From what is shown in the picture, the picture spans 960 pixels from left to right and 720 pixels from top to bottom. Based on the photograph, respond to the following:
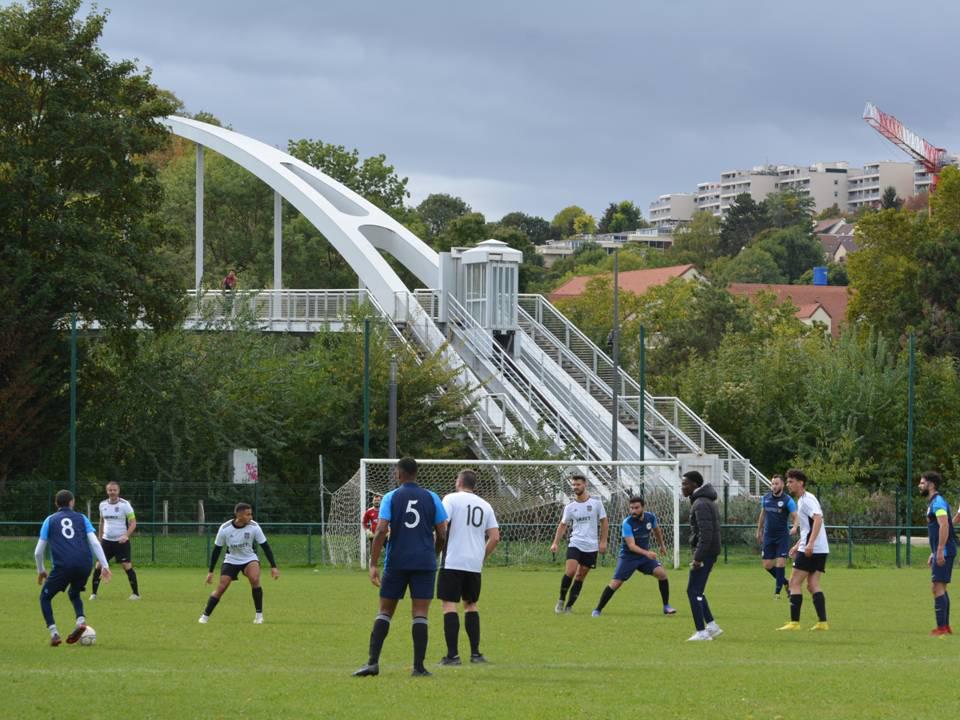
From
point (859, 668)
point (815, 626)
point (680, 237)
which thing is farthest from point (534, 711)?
point (680, 237)

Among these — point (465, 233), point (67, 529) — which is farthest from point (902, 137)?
point (67, 529)

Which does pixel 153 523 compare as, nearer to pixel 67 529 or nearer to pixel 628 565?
pixel 628 565

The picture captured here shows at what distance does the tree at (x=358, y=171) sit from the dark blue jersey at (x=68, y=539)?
216ft

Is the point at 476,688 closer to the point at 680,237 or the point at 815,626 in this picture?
the point at 815,626

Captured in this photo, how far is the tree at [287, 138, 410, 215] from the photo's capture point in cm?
8175

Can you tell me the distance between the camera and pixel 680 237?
19225 cm

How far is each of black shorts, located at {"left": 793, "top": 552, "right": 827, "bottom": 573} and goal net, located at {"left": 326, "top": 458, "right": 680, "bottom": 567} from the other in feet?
52.6

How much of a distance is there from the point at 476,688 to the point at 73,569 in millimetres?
5330

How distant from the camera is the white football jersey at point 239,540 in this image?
62.3 feet

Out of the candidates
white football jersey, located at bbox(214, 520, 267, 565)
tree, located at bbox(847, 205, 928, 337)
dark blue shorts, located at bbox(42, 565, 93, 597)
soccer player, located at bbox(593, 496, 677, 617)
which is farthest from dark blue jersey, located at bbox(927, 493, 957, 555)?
tree, located at bbox(847, 205, 928, 337)

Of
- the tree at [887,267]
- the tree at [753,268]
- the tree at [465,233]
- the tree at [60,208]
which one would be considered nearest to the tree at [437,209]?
the tree at [753,268]

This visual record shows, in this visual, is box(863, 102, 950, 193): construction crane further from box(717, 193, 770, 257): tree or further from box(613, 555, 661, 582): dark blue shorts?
box(613, 555, 661, 582): dark blue shorts

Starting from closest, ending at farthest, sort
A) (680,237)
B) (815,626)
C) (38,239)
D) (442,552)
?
(442,552) → (815,626) → (38,239) → (680,237)

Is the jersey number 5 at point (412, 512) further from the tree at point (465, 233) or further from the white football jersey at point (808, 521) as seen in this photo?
the tree at point (465, 233)
